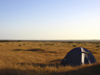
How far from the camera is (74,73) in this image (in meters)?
7.72

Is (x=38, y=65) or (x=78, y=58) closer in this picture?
(x=78, y=58)

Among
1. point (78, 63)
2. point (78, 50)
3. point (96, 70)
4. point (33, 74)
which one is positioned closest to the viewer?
point (33, 74)

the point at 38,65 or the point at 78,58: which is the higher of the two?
the point at 78,58

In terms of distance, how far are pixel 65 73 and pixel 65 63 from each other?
3.67 m

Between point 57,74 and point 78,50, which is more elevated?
point 78,50

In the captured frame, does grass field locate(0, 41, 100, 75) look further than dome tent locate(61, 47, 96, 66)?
No

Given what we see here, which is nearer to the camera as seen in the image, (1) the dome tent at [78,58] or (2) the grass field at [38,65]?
(2) the grass field at [38,65]

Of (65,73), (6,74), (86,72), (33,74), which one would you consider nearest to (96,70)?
(86,72)

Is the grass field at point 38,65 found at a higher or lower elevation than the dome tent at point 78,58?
lower

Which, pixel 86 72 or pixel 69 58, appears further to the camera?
pixel 69 58

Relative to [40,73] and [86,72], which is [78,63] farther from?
[40,73]

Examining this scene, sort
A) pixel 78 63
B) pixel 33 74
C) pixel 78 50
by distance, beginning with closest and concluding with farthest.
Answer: pixel 33 74, pixel 78 63, pixel 78 50

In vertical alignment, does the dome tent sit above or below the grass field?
above

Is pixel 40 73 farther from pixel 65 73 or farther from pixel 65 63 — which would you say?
pixel 65 63
